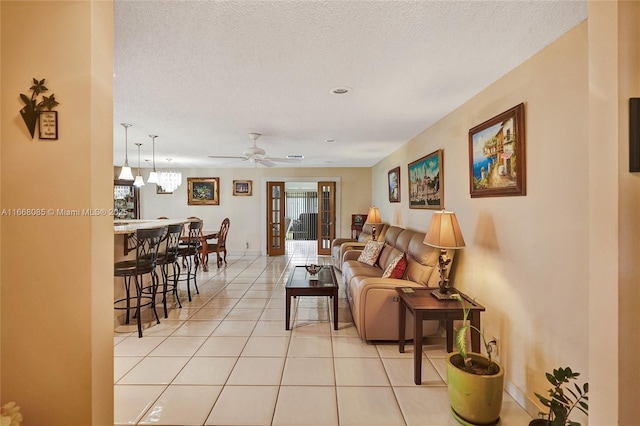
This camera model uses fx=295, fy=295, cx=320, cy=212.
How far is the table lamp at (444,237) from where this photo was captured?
237 cm

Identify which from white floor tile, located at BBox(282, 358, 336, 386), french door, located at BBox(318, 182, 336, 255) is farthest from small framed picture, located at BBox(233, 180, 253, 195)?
white floor tile, located at BBox(282, 358, 336, 386)

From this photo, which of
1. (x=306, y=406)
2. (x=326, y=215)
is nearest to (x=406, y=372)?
(x=306, y=406)

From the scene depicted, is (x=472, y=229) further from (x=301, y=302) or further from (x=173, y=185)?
(x=173, y=185)

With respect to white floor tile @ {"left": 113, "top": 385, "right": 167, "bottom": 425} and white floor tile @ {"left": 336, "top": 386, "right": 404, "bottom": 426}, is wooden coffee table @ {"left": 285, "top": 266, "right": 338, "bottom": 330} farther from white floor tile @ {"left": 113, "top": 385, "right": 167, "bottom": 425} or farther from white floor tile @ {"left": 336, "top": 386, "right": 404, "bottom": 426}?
white floor tile @ {"left": 113, "top": 385, "right": 167, "bottom": 425}

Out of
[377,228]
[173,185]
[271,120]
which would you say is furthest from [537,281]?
[173,185]

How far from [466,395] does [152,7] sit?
271cm

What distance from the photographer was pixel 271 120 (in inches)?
135

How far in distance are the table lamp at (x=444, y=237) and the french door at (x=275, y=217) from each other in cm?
574

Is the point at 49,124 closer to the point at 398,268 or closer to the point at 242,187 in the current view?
the point at 398,268

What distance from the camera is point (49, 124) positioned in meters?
Result: 1.14

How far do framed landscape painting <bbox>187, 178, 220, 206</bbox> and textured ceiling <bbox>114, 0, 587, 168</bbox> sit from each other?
436cm

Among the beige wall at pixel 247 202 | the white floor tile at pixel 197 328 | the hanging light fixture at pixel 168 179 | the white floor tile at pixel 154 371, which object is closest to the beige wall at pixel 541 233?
the white floor tile at pixel 154 371

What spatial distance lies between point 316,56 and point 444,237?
1.66 meters

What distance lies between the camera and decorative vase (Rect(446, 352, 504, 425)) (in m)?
1.71
